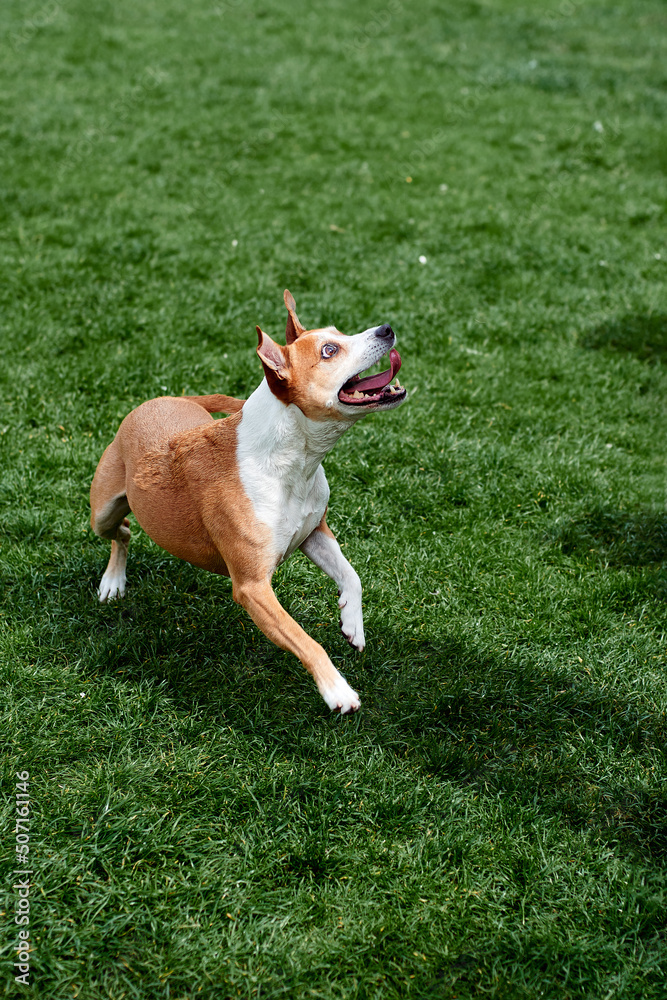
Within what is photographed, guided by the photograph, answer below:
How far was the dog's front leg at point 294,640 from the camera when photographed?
117 inches

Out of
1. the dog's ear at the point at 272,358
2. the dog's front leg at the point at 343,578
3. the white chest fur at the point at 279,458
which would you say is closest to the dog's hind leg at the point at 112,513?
the white chest fur at the point at 279,458

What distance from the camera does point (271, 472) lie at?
10.9ft

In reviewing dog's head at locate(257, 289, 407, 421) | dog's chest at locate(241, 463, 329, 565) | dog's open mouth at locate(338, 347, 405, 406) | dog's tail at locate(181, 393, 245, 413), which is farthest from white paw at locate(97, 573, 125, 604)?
dog's open mouth at locate(338, 347, 405, 406)

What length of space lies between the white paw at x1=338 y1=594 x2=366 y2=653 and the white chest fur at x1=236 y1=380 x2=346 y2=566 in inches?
14.2

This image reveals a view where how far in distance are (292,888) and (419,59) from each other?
482 inches

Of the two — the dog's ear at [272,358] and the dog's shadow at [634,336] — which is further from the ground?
the dog's ear at [272,358]

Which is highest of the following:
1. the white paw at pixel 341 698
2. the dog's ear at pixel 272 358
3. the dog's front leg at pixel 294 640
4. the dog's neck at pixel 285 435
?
the dog's ear at pixel 272 358

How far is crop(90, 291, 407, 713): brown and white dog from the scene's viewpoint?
3.17 meters

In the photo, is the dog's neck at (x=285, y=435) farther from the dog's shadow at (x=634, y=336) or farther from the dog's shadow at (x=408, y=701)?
the dog's shadow at (x=634, y=336)

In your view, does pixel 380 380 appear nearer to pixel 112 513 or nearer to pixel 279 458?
pixel 279 458

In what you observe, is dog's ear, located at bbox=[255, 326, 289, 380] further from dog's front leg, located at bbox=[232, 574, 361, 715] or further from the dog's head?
dog's front leg, located at bbox=[232, 574, 361, 715]

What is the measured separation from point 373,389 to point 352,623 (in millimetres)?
980

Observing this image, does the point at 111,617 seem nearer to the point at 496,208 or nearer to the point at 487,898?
the point at 487,898

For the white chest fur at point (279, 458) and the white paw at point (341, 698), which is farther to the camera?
the white chest fur at point (279, 458)
